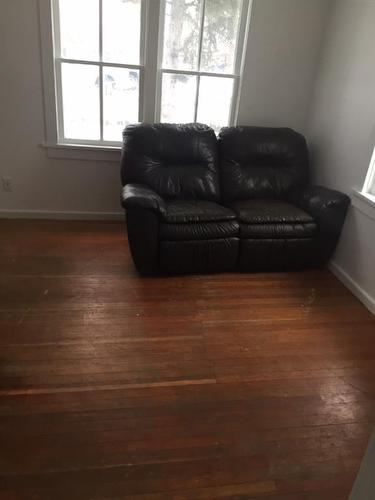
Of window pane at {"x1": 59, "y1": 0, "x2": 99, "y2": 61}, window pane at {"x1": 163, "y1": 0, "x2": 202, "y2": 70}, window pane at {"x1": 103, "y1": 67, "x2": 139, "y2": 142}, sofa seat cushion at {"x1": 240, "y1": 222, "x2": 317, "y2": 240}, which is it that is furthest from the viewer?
window pane at {"x1": 103, "y1": 67, "x2": 139, "y2": 142}

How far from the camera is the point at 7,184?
11.1ft

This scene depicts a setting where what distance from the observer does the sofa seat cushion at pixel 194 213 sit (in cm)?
260

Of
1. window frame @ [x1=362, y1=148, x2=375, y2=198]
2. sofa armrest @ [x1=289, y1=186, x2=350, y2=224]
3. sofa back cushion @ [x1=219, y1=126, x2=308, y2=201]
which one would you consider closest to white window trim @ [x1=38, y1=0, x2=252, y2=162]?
sofa back cushion @ [x1=219, y1=126, x2=308, y2=201]

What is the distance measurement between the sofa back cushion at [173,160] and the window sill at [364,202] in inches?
41.5

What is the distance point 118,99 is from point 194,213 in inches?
55.2

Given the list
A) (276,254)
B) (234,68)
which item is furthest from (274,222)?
(234,68)

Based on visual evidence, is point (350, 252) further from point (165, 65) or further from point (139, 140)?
point (165, 65)

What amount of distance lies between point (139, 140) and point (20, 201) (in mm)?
1332

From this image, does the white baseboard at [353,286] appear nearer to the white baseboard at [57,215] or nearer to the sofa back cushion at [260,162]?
the sofa back cushion at [260,162]

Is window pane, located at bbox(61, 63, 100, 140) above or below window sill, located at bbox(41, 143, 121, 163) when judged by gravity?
above

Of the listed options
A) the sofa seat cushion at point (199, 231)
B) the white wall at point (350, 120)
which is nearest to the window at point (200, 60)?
the white wall at point (350, 120)

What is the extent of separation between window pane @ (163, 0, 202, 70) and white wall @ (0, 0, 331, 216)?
1.57ft

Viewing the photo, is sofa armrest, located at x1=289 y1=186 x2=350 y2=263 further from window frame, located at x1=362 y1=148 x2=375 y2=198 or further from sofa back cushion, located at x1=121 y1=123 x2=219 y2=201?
sofa back cushion, located at x1=121 y1=123 x2=219 y2=201

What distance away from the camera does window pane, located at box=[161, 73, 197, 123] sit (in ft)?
10.9
